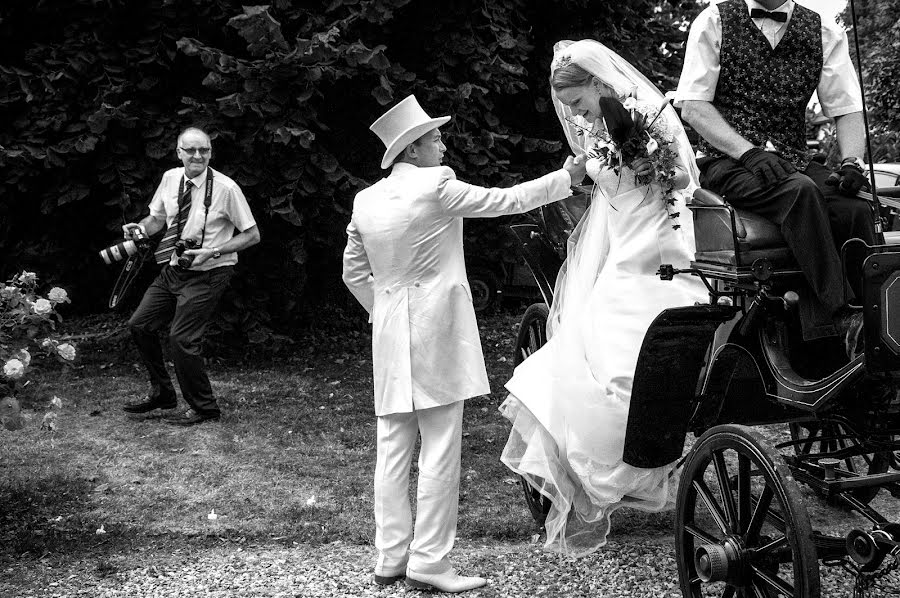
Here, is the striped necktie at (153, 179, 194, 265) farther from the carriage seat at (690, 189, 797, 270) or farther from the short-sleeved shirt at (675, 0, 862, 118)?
the carriage seat at (690, 189, 797, 270)

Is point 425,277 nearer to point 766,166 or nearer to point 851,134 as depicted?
point 766,166

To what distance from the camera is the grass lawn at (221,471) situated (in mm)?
5273

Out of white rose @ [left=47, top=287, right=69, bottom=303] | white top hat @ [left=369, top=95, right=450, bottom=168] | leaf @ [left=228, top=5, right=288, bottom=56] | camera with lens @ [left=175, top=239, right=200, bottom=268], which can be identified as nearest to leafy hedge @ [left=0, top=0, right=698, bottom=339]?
leaf @ [left=228, top=5, right=288, bottom=56]

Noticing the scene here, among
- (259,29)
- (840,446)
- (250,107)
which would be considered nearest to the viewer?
(840,446)

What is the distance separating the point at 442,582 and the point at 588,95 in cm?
237

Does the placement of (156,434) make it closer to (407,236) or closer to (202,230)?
(202,230)

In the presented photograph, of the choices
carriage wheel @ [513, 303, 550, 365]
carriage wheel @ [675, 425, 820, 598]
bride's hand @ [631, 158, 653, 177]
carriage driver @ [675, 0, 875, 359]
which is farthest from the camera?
carriage wheel @ [513, 303, 550, 365]

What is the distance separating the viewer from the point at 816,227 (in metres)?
3.51

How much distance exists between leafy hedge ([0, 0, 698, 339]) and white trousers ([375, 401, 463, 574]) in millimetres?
4406

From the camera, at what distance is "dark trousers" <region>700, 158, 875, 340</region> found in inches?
136

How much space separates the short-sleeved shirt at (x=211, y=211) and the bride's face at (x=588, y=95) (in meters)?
3.57

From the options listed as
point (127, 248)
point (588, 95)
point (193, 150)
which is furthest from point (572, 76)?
point (127, 248)

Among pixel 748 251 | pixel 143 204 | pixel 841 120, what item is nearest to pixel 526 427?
pixel 748 251

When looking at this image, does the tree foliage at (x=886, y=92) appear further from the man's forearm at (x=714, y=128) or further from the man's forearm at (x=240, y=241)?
the man's forearm at (x=714, y=128)
